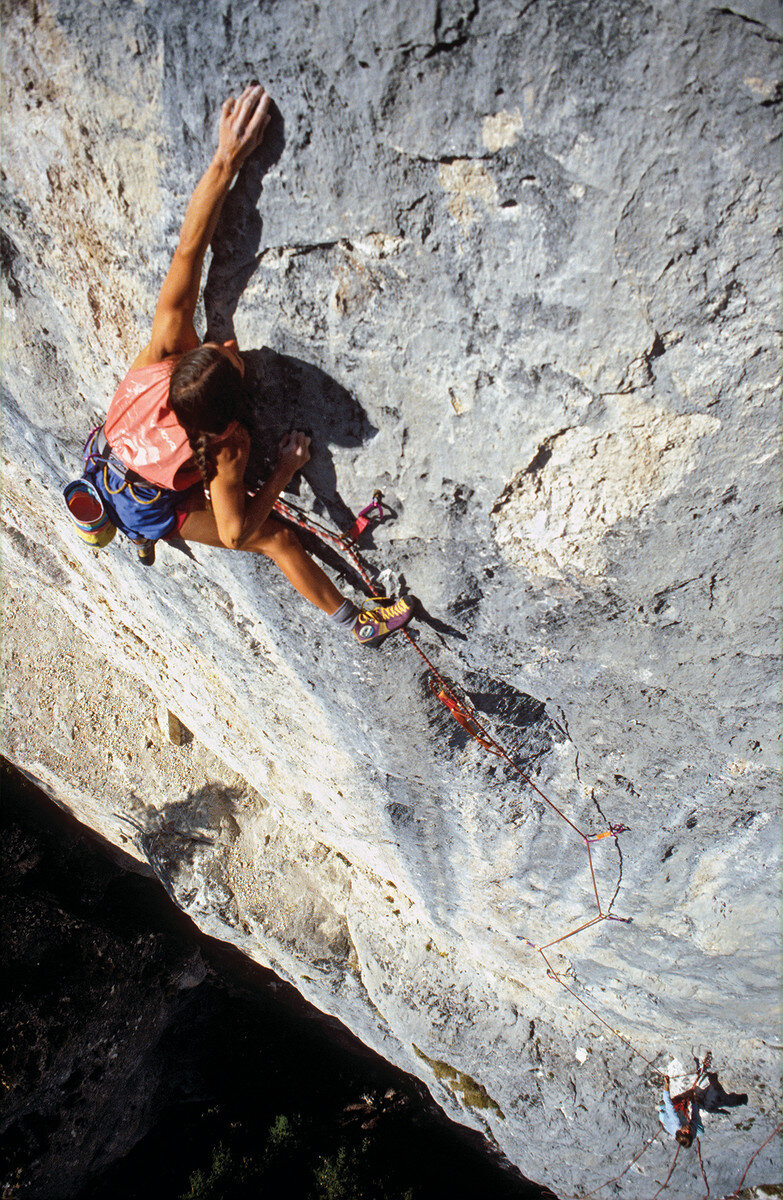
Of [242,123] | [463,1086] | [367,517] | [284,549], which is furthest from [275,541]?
[463,1086]

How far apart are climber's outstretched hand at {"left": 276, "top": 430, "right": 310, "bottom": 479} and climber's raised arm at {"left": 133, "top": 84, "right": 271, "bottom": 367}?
0.41 meters

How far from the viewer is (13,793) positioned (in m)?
6.88

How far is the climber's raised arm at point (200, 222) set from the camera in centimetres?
158

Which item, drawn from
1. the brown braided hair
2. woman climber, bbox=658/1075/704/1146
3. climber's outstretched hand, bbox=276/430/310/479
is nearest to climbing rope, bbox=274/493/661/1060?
climber's outstretched hand, bbox=276/430/310/479

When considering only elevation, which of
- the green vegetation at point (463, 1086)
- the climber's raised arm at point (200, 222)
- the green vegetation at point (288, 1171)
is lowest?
the green vegetation at point (288, 1171)

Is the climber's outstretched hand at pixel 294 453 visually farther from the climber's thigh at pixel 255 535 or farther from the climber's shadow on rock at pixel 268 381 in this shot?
the climber's thigh at pixel 255 535

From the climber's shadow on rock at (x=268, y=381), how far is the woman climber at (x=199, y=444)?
5 cm

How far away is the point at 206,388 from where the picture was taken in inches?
67.1

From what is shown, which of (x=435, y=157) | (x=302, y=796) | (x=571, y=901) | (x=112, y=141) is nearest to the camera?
(x=435, y=157)

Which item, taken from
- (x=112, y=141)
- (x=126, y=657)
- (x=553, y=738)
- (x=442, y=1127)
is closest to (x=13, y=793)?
(x=126, y=657)

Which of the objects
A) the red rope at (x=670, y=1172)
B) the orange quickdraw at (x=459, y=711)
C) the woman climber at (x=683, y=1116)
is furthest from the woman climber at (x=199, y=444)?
the red rope at (x=670, y=1172)

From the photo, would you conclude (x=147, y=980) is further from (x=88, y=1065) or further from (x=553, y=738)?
(x=553, y=738)

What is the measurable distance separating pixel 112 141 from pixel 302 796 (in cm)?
366

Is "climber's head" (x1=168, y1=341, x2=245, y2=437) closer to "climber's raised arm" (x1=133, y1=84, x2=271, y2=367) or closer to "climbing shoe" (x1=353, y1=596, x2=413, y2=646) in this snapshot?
"climber's raised arm" (x1=133, y1=84, x2=271, y2=367)
